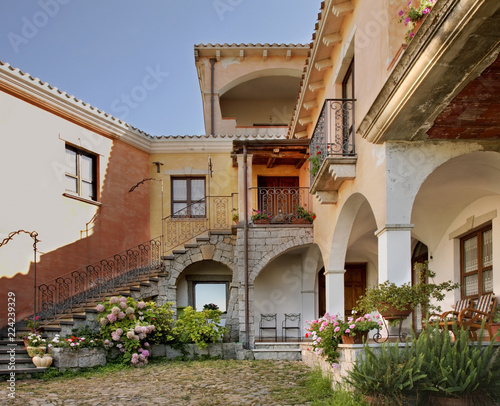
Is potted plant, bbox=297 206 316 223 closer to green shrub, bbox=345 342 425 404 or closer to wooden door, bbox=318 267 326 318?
wooden door, bbox=318 267 326 318

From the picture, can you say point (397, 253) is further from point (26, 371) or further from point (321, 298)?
point (321, 298)

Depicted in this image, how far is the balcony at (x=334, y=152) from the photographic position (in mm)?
8922

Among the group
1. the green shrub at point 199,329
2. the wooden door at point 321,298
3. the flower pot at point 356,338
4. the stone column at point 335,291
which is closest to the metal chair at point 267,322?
the wooden door at point 321,298

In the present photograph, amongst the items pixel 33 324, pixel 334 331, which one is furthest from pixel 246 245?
pixel 334 331

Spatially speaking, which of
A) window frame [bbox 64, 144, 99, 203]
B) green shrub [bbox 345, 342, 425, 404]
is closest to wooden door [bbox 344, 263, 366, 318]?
window frame [bbox 64, 144, 99, 203]

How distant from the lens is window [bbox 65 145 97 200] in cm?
1450

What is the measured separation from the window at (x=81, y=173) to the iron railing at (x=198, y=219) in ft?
8.48

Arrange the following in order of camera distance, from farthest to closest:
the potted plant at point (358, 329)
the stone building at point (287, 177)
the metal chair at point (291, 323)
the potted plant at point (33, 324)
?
the metal chair at point (291, 323), the potted plant at point (33, 324), the potted plant at point (358, 329), the stone building at point (287, 177)

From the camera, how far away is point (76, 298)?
13.6 meters

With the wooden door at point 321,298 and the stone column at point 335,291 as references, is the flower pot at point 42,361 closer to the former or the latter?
the stone column at point 335,291

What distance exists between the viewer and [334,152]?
30.8ft

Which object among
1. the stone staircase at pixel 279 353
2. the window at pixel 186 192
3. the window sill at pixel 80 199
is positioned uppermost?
the window at pixel 186 192

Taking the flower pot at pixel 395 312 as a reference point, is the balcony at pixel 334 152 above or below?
above

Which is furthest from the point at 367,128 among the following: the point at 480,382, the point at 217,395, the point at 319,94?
the point at 319,94
